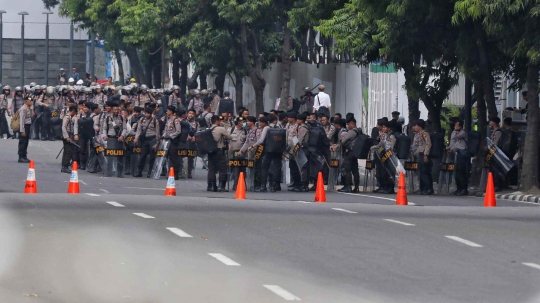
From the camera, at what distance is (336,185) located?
28125mm

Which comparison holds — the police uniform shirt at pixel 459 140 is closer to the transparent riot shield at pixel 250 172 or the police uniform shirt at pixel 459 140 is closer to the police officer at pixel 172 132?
the transparent riot shield at pixel 250 172

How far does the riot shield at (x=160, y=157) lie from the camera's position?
29.1m

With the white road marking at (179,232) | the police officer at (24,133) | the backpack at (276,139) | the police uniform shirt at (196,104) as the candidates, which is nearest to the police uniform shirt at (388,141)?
the backpack at (276,139)

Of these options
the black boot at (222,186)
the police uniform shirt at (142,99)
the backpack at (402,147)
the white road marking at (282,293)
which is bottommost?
the white road marking at (282,293)

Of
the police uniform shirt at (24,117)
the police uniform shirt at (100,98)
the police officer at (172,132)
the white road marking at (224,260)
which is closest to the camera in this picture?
the white road marking at (224,260)

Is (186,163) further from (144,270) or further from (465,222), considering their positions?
(144,270)

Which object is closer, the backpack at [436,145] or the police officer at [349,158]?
the police officer at [349,158]

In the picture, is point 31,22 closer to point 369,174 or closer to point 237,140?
point 369,174

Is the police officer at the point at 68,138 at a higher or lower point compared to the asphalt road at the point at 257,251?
higher

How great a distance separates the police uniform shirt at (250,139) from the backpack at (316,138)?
127 cm

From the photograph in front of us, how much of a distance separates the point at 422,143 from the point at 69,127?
936cm

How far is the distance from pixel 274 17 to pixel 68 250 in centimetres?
2690

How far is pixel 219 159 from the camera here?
25.3m

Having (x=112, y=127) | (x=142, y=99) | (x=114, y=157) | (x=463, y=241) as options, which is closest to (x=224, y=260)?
(x=463, y=241)
